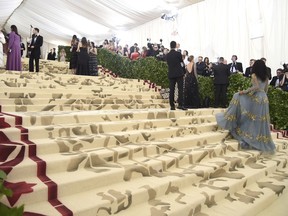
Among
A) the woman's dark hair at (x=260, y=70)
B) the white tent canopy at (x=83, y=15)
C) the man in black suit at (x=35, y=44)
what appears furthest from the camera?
the white tent canopy at (x=83, y=15)

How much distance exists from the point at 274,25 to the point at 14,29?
26.8 feet

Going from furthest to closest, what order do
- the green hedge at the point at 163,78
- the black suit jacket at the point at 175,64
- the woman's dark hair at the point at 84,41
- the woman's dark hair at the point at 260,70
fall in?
the woman's dark hair at the point at 84,41 < the green hedge at the point at 163,78 < the black suit jacket at the point at 175,64 < the woman's dark hair at the point at 260,70

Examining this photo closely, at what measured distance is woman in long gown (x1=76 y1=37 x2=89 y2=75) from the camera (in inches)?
318

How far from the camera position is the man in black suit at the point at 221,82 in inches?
296

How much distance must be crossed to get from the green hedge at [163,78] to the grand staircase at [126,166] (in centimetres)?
218

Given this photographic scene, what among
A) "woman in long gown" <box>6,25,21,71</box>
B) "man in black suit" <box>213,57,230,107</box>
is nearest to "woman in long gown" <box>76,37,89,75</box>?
"woman in long gown" <box>6,25,21,71</box>

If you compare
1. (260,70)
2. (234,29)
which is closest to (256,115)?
(260,70)

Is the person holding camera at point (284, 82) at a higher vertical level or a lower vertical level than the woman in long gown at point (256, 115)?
higher

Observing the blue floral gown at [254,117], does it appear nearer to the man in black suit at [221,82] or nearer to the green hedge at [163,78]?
the green hedge at [163,78]

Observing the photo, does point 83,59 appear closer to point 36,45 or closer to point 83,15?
point 36,45

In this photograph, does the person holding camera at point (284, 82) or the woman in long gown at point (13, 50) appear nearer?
the person holding camera at point (284, 82)

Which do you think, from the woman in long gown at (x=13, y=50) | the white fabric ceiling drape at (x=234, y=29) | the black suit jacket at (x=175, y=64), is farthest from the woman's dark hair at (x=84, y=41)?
the white fabric ceiling drape at (x=234, y=29)

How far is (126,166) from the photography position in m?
2.67

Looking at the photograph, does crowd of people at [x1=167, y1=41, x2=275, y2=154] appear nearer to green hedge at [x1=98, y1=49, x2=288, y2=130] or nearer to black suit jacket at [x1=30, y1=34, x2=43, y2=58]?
green hedge at [x1=98, y1=49, x2=288, y2=130]
